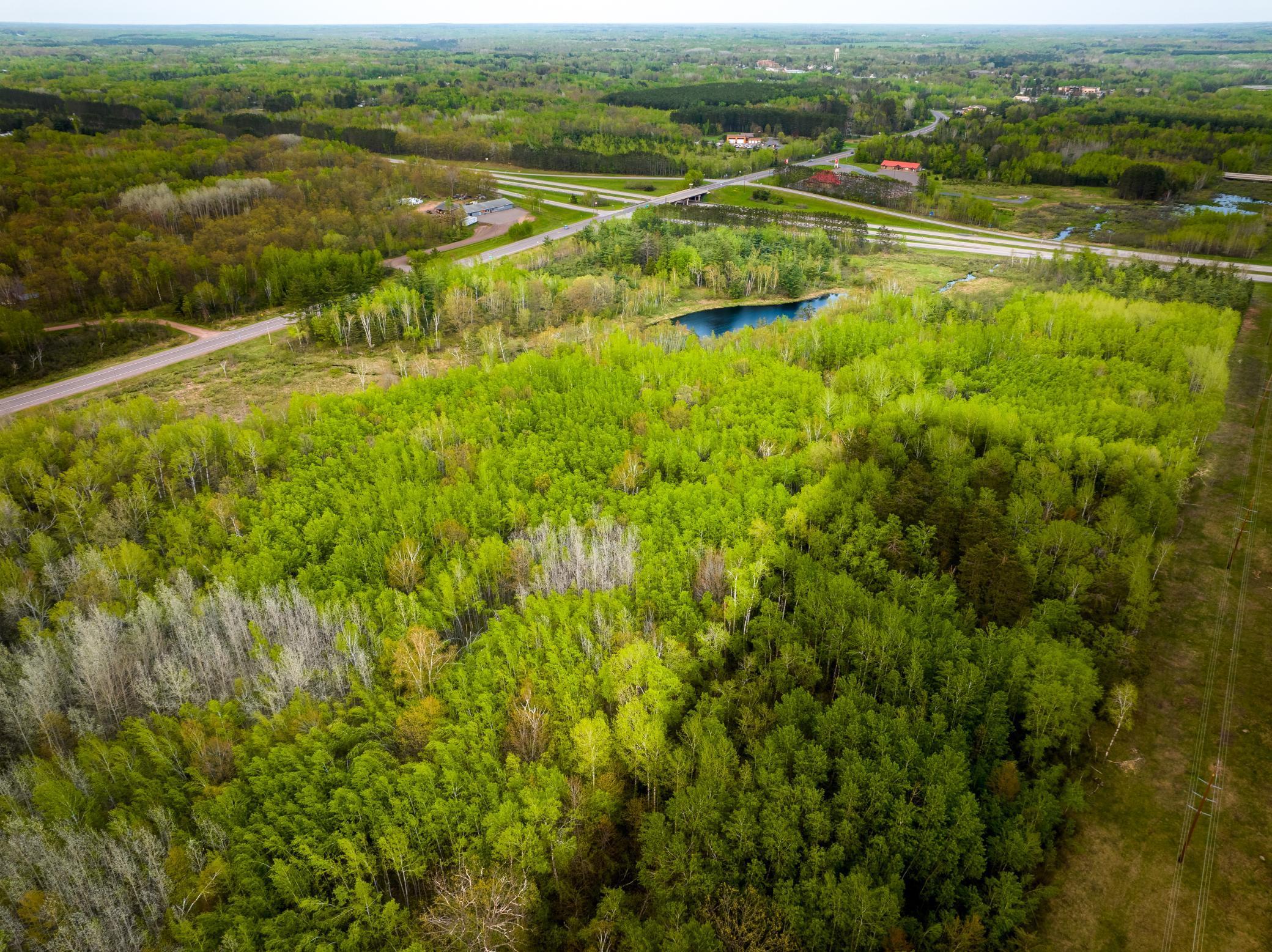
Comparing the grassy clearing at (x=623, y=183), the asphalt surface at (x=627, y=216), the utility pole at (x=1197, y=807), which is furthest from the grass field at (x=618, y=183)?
the utility pole at (x=1197, y=807)

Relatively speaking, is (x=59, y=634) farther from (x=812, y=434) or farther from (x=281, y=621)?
(x=812, y=434)

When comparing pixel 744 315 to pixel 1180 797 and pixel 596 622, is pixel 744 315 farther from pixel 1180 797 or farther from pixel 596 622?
pixel 1180 797

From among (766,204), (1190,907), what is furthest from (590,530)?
(766,204)

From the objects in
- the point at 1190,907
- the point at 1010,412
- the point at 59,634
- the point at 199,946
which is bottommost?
the point at 1190,907

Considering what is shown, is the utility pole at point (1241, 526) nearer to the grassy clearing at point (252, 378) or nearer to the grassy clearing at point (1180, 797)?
the grassy clearing at point (1180, 797)

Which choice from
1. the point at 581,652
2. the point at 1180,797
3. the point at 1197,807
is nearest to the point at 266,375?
the point at 581,652

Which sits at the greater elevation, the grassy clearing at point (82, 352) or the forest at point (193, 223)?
the forest at point (193, 223)
